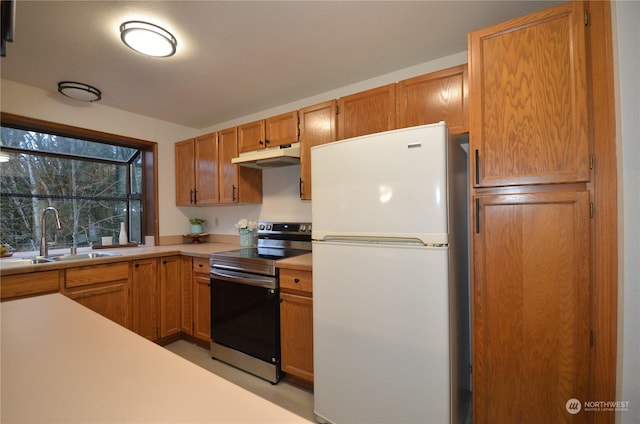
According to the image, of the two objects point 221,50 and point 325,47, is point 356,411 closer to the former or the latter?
point 325,47

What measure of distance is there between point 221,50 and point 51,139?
6.75 ft

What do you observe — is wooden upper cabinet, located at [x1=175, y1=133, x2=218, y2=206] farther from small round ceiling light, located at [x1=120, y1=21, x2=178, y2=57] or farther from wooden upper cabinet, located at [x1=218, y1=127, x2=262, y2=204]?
small round ceiling light, located at [x1=120, y1=21, x2=178, y2=57]

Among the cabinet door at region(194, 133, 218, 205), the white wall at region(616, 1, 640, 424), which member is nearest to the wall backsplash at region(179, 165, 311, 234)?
the cabinet door at region(194, 133, 218, 205)

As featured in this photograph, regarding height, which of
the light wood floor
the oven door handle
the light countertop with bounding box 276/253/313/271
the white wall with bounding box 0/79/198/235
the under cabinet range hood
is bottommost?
the light wood floor

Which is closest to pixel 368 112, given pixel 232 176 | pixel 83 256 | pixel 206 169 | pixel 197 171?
pixel 232 176

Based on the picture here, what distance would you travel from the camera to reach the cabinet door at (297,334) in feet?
6.39

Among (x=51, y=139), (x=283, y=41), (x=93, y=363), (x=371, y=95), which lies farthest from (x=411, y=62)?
(x=51, y=139)

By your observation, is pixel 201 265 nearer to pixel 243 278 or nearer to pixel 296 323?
pixel 243 278

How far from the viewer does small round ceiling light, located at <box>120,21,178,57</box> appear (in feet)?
5.24

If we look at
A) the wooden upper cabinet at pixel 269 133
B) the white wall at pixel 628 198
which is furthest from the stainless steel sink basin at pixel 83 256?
the white wall at pixel 628 198

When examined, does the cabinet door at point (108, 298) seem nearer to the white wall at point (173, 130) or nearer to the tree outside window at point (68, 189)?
the tree outside window at point (68, 189)

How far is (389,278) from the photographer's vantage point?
4.74 feet

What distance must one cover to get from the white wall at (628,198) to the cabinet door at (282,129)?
74.7 inches

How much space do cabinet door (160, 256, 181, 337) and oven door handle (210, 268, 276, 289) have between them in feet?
1.91
